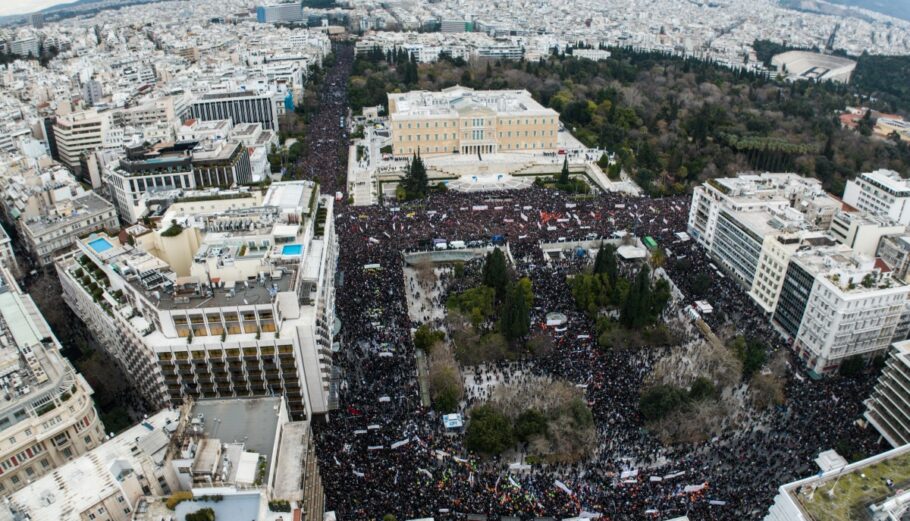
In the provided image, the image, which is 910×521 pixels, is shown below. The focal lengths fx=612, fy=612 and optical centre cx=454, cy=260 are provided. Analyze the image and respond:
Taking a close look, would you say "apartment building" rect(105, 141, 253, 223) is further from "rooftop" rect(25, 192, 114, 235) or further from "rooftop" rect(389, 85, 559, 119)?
"rooftop" rect(389, 85, 559, 119)

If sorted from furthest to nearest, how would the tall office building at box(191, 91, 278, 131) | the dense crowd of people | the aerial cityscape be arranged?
the tall office building at box(191, 91, 278, 131) → the dense crowd of people → the aerial cityscape

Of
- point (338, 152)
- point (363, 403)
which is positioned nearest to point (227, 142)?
point (338, 152)

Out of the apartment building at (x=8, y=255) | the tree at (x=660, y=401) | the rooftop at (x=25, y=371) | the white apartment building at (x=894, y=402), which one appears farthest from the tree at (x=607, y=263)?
the apartment building at (x=8, y=255)

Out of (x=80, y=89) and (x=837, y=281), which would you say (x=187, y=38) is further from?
(x=837, y=281)

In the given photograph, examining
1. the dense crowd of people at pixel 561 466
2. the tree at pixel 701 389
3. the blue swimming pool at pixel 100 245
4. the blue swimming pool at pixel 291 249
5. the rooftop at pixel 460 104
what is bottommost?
the dense crowd of people at pixel 561 466

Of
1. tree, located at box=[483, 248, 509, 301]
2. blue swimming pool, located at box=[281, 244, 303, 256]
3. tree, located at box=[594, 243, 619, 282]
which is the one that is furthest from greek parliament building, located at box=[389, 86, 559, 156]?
blue swimming pool, located at box=[281, 244, 303, 256]

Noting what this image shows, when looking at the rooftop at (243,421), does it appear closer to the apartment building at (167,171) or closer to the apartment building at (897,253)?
the apartment building at (167,171)

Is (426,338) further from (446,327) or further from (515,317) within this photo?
(515,317)
